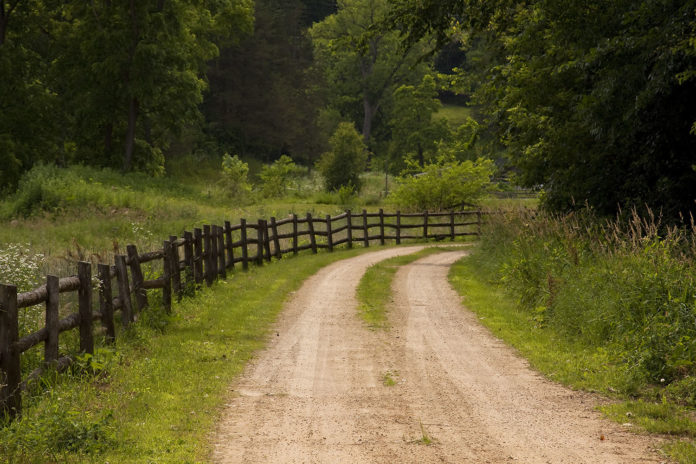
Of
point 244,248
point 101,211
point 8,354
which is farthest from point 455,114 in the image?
point 8,354

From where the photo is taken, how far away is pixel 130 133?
4056cm

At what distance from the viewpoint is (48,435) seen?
638cm

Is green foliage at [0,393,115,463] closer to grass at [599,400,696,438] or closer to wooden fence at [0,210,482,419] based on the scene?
wooden fence at [0,210,482,419]

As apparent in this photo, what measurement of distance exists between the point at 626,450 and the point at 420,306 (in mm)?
8711

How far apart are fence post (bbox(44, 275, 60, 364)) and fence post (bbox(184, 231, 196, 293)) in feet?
22.3

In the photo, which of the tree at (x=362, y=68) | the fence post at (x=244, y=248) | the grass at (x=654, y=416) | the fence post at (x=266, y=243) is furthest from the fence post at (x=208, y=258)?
the tree at (x=362, y=68)

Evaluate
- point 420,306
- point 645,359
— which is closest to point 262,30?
point 420,306

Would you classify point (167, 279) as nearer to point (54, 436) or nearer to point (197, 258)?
point (197, 258)

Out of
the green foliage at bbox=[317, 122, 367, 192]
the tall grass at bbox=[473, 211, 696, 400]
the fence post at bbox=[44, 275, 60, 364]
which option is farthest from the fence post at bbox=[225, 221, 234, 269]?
the green foliage at bbox=[317, 122, 367, 192]

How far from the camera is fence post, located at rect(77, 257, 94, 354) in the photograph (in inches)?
348

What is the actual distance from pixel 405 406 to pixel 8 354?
13.6 ft

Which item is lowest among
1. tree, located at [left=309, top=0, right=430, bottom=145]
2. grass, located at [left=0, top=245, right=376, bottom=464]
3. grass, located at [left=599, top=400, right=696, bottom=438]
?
grass, located at [left=599, top=400, right=696, bottom=438]

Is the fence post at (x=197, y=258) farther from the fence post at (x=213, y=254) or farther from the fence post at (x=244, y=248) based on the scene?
the fence post at (x=244, y=248)

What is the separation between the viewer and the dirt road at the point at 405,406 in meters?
6.46
